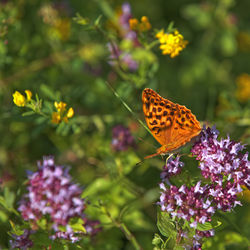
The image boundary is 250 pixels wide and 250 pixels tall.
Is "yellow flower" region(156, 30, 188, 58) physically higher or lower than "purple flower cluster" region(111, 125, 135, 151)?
higher

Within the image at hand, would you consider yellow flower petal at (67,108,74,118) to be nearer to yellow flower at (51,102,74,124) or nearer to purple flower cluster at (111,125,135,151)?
yellow flower at (51,102,74,124)

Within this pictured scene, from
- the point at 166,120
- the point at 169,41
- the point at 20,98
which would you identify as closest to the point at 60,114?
the point at 20,98

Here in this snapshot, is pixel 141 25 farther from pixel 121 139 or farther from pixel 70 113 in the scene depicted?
pixel 121 139

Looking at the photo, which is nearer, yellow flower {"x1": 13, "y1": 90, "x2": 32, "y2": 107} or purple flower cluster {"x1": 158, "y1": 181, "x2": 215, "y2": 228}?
purple flower cluster {"x1": 158, "y1": 181, "x2": 215, "y2": 228}

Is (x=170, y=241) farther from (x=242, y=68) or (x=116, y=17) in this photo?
(x=242, y=68)

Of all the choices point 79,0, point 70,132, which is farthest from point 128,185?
point 79,0

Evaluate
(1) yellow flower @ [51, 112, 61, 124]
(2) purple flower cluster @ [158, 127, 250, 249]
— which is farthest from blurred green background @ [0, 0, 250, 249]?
(2) purple flower cluster @ [158, 127, 250, 249]

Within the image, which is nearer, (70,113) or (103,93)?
(70,113)
